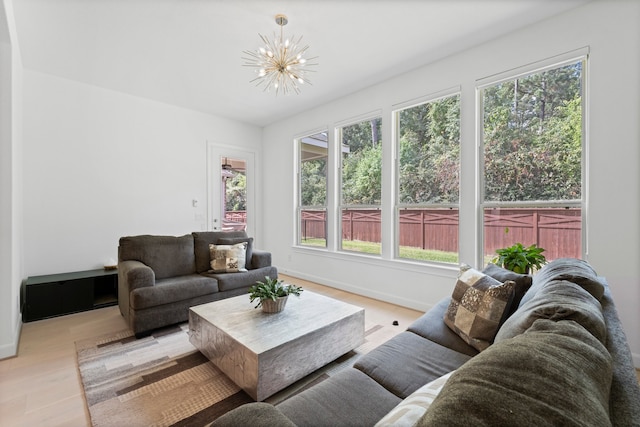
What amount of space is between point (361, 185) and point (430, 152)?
108cm

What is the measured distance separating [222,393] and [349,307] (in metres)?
1.10

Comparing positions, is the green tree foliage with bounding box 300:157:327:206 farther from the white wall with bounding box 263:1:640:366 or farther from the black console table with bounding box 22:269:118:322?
the black console table with bounding box 22:269:118:322

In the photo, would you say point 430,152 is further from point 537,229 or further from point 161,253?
point 161,253

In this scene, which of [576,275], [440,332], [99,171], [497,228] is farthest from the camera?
[99,171]

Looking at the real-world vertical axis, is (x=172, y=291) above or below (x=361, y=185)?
below

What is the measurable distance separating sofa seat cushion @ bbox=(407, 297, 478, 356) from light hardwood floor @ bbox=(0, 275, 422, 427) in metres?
1.03

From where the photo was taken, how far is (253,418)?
822mm

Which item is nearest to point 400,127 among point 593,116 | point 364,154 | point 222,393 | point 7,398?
point 364,154

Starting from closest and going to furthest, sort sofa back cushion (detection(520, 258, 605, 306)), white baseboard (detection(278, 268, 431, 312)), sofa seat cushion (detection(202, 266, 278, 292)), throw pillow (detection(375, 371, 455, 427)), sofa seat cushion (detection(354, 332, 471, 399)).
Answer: throw pillow (detection(375, 371, 455, 427))
sofa back cushion (detection(520, 258, 605, 306))
sofa seat cushion (detection(354, 332, 471, 399))
sofa seat cushion (detection(202, 266, 278, 292))
white baseboard (detection(278, 268, 431, 312))

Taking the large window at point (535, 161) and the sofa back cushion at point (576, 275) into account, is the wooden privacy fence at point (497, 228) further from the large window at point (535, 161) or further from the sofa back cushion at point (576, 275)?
the sofa back cushion at point (576, 275)

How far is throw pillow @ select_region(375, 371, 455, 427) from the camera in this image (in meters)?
0.80

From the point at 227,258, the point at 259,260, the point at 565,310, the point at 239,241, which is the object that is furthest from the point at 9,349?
the point at 565,310

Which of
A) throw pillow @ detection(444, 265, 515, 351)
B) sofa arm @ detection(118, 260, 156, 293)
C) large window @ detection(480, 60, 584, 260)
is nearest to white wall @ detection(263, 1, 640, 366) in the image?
large window @ detection(480, 60, 584, 260)

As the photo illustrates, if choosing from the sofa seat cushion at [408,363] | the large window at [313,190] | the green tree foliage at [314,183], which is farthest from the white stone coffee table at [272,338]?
the green tree foliage at [314,183]
